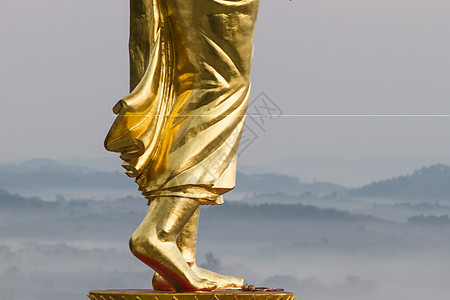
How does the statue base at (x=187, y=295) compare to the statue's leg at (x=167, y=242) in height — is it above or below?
below

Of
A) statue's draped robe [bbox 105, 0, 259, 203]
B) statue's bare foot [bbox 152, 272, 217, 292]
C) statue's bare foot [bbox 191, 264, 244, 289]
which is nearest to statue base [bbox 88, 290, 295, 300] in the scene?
statue's bare foot [bbox 152, 272, 217, 292]

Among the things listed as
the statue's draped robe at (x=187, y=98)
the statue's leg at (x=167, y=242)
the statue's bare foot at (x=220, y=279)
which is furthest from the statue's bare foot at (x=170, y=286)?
the statue's draped robe at (x=187, y=98)

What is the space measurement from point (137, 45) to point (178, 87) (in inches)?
6.9

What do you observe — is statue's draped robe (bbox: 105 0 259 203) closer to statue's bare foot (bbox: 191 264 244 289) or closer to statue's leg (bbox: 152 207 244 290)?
statue's leg (bbox: 152 207 244 290)

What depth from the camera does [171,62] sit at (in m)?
2.83

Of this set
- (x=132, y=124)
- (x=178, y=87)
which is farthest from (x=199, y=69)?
(x=132, y=124)

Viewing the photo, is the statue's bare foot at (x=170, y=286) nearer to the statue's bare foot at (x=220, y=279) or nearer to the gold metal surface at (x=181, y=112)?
the gold metal surface at (x=181, y=112)

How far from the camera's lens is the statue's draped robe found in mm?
2729

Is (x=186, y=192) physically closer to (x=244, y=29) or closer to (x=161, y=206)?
(x=161, y=206)

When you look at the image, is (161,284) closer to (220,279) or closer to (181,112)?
(220,279)

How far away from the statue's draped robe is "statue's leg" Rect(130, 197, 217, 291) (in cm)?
4

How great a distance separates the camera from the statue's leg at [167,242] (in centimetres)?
267

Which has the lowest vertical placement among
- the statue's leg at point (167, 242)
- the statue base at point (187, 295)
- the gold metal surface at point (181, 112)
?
the statue base at point (187, 295)

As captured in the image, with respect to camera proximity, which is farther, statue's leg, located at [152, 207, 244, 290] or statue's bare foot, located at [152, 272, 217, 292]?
statue's leg, located at [152, 207, 244, 290]
